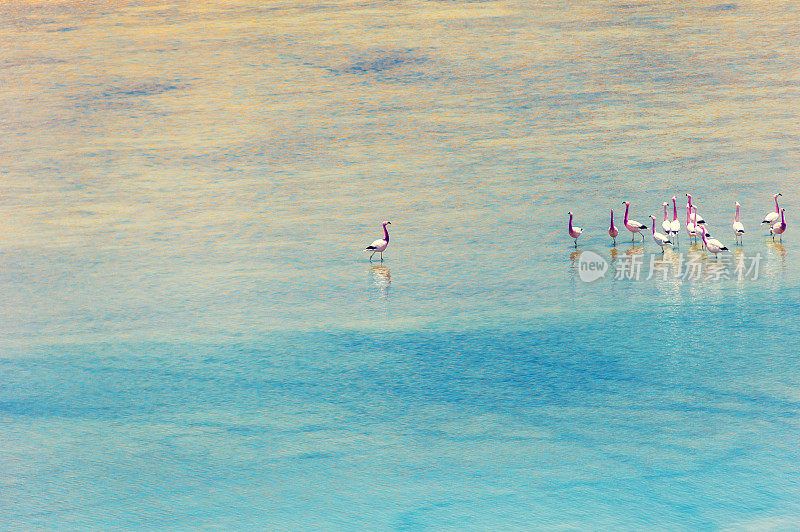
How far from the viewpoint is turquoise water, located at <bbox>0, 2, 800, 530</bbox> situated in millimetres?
4172

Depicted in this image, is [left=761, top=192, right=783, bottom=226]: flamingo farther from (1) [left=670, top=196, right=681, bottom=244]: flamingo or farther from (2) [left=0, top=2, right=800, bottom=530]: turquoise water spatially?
(1) [left=670, top=196, right=681, bottom=244]: flamingo

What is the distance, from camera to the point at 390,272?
251 inches

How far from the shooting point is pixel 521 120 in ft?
28.5

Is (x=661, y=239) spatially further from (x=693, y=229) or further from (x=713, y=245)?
(x=713, y=245)

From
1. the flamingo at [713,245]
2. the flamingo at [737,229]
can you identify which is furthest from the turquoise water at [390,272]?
the flamingo at [713,245]

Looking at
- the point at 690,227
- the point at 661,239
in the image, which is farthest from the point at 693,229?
the point at 661,239

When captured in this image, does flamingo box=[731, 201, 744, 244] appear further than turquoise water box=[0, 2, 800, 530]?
Yes

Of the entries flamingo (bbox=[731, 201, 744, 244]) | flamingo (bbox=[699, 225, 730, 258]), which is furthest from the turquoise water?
flamingo (bbox=[699, 225, 730, 258])

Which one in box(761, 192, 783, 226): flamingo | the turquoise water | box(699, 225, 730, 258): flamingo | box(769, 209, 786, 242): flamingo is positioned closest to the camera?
the turquoise water

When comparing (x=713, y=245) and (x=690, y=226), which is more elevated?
(x=690, y=226)

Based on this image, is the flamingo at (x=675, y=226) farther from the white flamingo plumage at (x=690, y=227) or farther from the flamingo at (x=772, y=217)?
the flamingo at (x=772, y=217)

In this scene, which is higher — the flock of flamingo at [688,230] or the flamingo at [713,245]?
the flock of flamingo at [688,230]

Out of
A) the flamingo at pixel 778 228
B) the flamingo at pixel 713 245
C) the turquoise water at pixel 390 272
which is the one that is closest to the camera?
the turquoise water at pixel 390 272

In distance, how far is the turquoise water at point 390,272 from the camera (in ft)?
13.7
